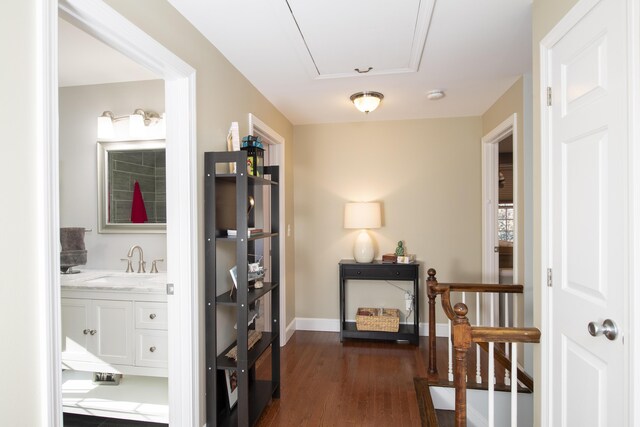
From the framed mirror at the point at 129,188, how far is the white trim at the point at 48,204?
1.79m

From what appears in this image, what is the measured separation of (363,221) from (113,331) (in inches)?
97.0

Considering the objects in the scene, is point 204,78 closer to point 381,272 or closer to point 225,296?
point 225,296

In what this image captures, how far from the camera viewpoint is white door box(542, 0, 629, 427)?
1220 mm

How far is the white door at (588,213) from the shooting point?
1.22 metres

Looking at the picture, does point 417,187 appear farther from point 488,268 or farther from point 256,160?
point 256,160

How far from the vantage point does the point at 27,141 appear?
111 centimetres

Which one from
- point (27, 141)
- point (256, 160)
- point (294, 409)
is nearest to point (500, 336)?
point (294, 409)

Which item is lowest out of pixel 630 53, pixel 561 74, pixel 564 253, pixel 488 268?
pixel 488 268

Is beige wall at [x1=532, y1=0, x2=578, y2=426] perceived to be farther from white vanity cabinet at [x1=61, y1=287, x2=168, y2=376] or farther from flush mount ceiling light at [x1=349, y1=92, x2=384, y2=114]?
white vanity cabinet at [x1=61, y1=287, x2=168, y2=376]

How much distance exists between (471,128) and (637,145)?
9.77 feet

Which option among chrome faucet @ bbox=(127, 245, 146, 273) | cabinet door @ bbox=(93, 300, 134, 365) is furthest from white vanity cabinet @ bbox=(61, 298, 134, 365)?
chrome faucet @ bbox=(127, 245, 146, 273)

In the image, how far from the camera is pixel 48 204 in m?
1.17

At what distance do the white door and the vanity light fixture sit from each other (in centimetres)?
280

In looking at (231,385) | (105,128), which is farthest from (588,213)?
(105,128)
